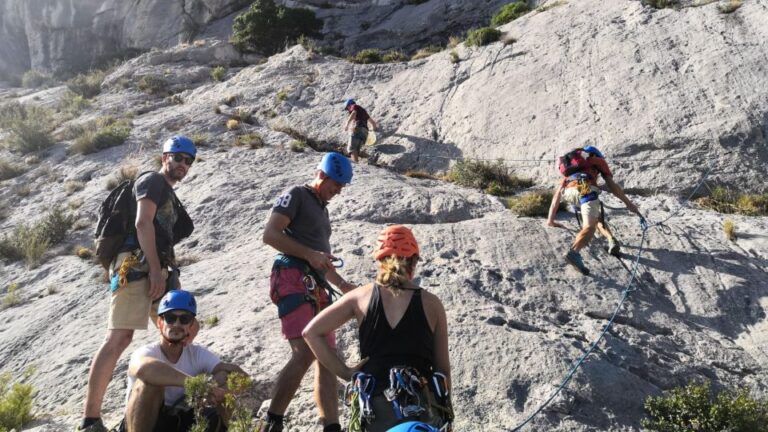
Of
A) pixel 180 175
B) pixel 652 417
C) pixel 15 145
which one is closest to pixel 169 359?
pixel 180 175

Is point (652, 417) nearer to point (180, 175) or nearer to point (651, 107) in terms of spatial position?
point (180, 175)

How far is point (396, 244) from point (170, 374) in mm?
1689

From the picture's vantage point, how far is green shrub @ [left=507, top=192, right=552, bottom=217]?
8992mm

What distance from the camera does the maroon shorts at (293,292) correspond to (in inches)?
171

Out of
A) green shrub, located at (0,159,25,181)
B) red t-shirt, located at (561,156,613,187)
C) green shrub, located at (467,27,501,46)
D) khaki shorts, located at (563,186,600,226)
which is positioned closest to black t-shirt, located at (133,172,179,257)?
khaki shorts, located at (563,186,600,226)

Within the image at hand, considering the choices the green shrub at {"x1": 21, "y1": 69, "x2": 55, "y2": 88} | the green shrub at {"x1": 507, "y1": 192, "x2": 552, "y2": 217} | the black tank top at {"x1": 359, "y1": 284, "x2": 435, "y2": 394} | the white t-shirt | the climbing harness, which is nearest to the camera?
the climbing harness

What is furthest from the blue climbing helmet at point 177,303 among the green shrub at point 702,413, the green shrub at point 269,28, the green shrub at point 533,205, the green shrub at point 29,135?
the green shrub at point 269,28

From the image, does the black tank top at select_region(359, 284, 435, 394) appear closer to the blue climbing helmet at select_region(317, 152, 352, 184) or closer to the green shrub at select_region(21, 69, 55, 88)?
the blue climbing helmet at select_region(317, 152, 352, 184)

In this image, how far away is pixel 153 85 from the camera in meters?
19.2

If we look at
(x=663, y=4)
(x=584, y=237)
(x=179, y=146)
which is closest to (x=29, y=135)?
(x=179, y=146)

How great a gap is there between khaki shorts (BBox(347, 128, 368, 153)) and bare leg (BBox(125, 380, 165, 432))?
9.64 metres

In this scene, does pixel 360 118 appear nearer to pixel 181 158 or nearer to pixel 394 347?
pixel 181 158

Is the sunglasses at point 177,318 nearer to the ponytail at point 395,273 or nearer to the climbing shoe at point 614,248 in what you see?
the ponytail at point 395,273

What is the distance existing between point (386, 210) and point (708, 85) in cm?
694
